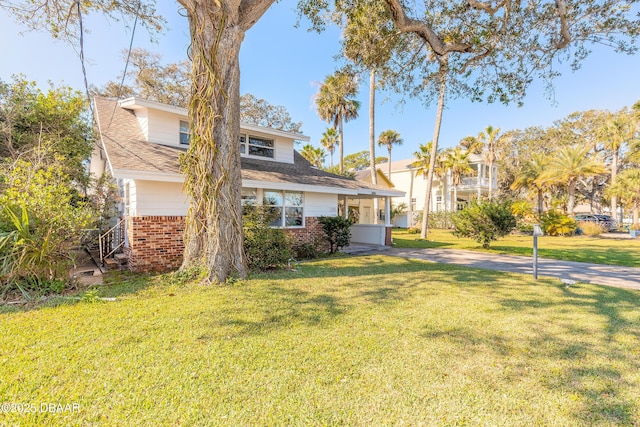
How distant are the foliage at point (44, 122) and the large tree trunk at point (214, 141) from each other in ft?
20.2

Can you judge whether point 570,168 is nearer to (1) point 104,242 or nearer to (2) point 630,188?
(2) point 630,188

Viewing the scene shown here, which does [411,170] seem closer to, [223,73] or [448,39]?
[448,39]

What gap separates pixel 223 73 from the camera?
6.72 metres

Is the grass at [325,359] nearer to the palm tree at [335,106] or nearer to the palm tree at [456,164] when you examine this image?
the palm tree at [335,106]

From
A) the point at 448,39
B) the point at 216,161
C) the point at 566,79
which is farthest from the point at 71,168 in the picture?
the point at 566,79

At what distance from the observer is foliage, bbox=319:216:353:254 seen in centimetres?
1178

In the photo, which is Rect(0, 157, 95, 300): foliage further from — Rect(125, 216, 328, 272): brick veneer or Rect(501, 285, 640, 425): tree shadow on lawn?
Rect(501, 285, 640, 425): tree shadow on lawn

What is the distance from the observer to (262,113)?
25.9 m

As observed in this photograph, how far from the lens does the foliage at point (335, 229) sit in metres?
11.8

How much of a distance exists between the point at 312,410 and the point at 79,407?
198 cm

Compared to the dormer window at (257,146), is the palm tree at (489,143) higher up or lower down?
higher up

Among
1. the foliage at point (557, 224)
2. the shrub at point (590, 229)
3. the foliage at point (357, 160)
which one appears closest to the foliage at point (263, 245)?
the foliage at point (557, 224)

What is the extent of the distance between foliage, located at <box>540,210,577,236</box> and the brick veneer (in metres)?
25.3

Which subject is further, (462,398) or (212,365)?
(212,365)
